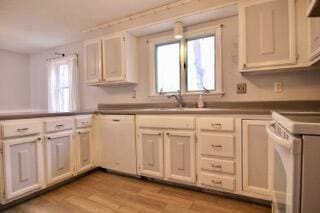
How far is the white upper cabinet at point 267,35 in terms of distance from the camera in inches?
70.3

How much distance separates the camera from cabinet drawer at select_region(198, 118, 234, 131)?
1.84m

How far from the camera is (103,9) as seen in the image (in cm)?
256

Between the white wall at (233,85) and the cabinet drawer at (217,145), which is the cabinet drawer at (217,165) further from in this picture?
the white wall at (233,85)

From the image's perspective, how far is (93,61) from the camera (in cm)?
304

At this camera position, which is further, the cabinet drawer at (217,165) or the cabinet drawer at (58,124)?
the cabinet drawer at (58,124)

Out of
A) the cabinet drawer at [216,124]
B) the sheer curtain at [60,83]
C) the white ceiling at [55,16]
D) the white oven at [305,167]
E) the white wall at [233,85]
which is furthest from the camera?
the sheer curtain at [60,83]

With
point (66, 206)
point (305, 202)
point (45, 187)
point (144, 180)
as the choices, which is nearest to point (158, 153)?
point (144, 180)

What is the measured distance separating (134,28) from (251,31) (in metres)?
1.54

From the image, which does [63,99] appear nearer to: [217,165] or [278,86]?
[217,165]

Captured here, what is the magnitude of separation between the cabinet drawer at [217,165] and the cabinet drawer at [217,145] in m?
0.07

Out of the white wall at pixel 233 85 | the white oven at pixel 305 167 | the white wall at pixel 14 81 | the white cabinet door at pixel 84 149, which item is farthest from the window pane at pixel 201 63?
the white wall at pixel 14 81

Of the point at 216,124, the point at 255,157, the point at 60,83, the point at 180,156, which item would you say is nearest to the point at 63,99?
the point at 60,83

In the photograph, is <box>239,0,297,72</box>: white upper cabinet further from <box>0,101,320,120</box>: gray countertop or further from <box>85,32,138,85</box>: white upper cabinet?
<box>85,32,138,85</box>: white upper cabinet

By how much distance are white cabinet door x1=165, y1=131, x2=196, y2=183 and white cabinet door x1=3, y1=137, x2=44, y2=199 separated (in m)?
1.35
